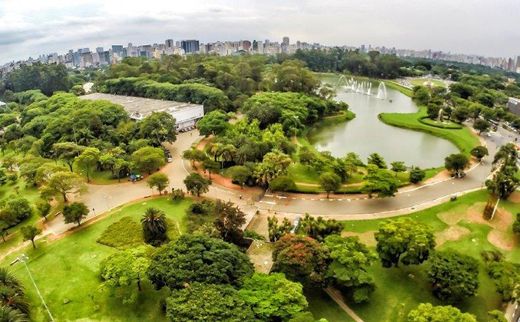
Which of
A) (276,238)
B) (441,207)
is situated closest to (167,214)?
(276,238)

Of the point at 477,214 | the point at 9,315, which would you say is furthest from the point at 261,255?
the point at 477,214

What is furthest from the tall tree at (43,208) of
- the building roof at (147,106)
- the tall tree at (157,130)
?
the building roof at (147,106)

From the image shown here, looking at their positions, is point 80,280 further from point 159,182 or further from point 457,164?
point 457,164

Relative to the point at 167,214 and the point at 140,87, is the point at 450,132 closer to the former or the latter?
the point at 167,214

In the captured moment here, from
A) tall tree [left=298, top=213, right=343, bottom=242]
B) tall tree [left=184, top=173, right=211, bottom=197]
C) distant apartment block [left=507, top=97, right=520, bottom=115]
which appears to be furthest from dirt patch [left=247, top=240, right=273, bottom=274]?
distant apartment block [left=507, top=97, right=520, bottom=115]

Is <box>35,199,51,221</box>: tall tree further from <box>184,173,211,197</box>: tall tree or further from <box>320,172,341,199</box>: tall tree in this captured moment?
<box>320,172,341,199</box>: tall tree

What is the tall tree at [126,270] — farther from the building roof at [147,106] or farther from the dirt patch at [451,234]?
the building roof at [147,106]
